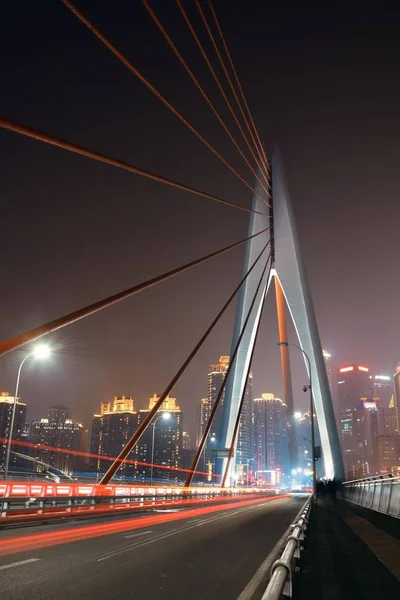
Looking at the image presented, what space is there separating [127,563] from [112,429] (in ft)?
456

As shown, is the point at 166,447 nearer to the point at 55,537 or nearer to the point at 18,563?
the point at 55,537

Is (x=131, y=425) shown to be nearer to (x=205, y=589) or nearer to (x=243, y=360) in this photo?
(x=243, y=360)

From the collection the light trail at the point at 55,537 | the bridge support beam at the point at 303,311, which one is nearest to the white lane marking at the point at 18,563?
the light trail at the point at 55,537

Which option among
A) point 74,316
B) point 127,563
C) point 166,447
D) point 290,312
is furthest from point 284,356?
point 166,447

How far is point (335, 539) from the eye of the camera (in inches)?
513

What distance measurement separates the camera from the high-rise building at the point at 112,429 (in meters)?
137

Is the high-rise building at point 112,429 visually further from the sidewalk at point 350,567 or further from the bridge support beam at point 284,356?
the sidewalk at point 350,567

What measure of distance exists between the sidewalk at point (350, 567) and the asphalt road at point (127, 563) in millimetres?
902

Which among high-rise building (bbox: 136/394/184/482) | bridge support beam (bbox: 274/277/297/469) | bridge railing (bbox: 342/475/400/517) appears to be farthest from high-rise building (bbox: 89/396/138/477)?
bridge railing (bbox: 342/475/400/517)

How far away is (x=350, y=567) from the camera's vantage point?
8.59 metres

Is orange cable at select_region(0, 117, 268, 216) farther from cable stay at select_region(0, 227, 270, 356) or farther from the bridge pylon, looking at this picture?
the bridge pylon

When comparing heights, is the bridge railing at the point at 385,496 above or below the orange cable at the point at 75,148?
below

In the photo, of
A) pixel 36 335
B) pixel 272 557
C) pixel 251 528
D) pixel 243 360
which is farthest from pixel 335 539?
pixel 243 360

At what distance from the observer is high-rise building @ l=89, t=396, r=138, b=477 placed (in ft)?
451
